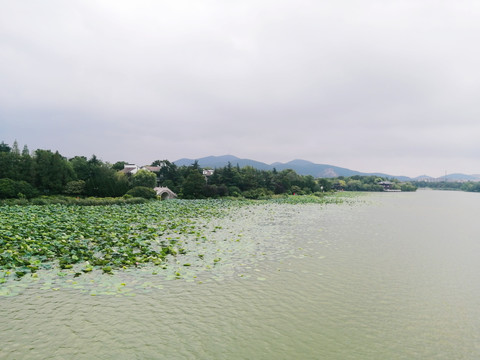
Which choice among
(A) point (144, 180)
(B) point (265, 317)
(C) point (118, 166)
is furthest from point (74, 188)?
(C) point (118, 166)

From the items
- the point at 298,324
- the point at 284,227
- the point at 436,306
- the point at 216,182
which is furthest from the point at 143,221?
the point at 216,182

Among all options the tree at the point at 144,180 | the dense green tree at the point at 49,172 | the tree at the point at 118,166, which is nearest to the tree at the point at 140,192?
the dense green tree at the point at 49,172

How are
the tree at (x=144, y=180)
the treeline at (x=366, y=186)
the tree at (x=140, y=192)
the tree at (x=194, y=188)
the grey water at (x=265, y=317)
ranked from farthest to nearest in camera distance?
the treeline at (x=366, y=186)
the tree at (x=144, y=180)
the tree at (x=194, y=188)
the tree at (x=140, y=192)
the grey water at (x=265, y=317)

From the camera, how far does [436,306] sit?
28.0 ft

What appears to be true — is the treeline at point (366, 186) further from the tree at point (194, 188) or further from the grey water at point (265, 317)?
→ the grey water at point (265, 317)

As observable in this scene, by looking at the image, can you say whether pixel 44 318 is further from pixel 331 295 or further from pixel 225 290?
pixel 331 295

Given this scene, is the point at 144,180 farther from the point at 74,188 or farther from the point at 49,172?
the point at 49,172

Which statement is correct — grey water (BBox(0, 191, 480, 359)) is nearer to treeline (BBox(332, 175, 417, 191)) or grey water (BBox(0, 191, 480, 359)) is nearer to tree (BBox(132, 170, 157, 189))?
tree (BBox(132, 170, 157, 189))

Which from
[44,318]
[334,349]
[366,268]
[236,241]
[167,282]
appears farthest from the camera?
[236,241]

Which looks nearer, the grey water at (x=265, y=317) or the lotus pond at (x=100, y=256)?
the grey water at (x=265, y=317)

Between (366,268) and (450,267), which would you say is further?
(450,267)

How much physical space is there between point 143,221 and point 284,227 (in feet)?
37.0

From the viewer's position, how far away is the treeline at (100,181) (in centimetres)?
4497

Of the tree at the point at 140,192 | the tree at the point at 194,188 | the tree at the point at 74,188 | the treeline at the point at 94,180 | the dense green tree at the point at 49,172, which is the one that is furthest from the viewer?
the tree at the point at 194,188
